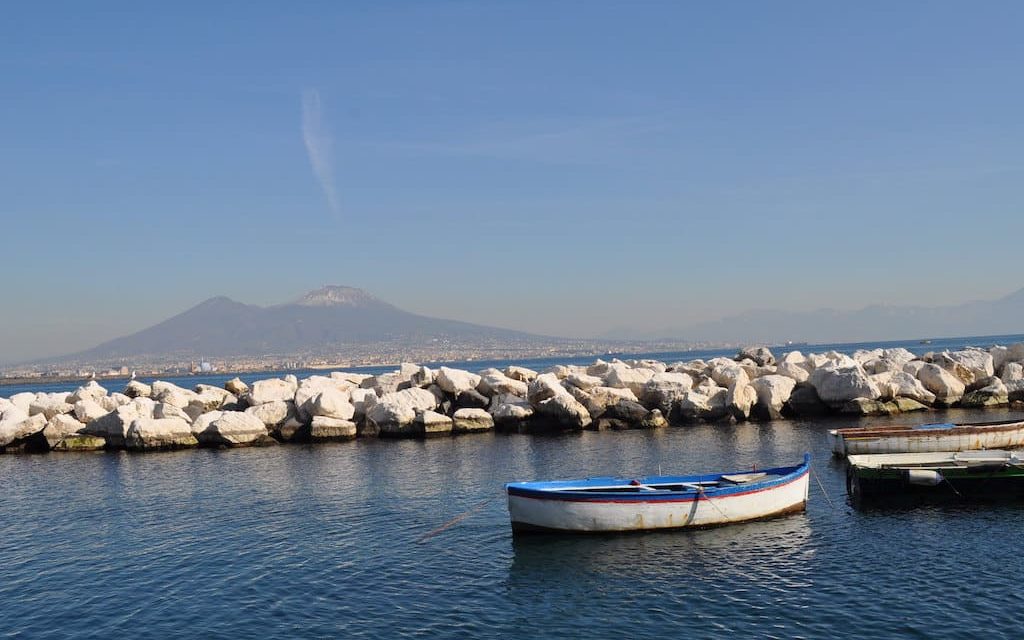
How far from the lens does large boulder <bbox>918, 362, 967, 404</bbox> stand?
1905 inches

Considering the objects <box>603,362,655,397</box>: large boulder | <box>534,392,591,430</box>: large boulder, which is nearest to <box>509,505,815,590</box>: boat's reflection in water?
<box>534,392,591,430</box>: large boulder

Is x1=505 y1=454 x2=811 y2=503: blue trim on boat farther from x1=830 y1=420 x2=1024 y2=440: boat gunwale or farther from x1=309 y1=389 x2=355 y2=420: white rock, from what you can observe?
x1=309 y1=389 x2=355 y2=420: white rock

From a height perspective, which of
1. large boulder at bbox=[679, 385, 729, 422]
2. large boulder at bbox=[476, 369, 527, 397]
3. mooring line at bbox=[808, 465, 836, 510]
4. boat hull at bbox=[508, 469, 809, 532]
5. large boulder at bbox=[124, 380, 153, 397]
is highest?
large boulder at bbox=[124, 380, 153, 397]

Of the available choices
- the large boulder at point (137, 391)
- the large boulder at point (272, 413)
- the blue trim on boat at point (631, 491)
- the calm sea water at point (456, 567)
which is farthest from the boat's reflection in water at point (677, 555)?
the large boulder at point (137, 391)

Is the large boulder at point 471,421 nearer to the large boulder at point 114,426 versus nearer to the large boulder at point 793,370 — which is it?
the large boulder at point 114,426

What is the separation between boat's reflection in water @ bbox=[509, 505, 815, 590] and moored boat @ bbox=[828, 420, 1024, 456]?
34.0 ft

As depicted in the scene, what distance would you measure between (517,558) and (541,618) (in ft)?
14.4

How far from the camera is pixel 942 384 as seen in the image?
48594mm

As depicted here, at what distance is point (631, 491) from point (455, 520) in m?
5.49

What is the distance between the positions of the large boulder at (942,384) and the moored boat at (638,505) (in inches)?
1152

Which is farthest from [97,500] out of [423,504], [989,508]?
[989,508]

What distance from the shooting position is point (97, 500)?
3075cm

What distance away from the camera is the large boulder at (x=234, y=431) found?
43.6m

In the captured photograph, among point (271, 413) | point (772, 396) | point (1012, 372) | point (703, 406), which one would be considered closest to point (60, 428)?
point (271, 413)
